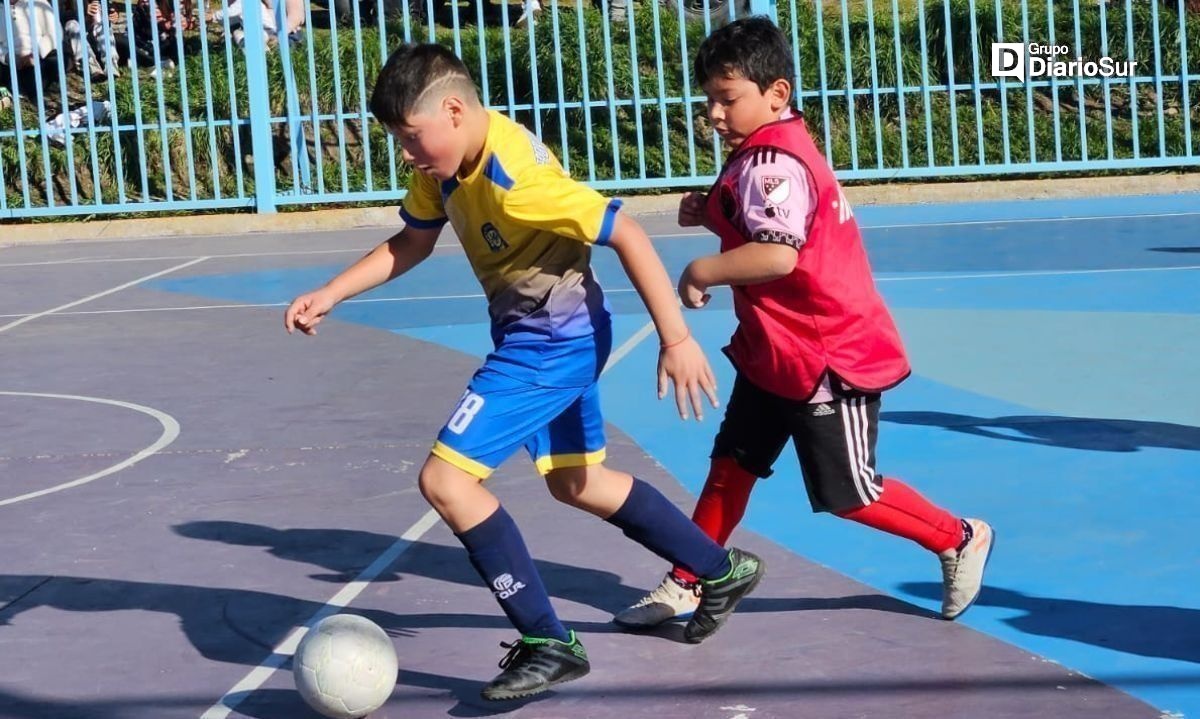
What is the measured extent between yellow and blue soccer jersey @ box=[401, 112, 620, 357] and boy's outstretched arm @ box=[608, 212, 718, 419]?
Result: 0.06 meters

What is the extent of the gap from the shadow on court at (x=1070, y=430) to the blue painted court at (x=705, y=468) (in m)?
0.02

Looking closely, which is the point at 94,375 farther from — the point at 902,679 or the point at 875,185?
the point at 875,185

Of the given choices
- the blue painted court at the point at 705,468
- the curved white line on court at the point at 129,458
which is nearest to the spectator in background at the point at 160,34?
the blue painted court at the point at 705,468

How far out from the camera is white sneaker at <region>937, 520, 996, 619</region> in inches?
174

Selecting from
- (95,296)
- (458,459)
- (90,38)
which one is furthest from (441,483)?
(90,38)

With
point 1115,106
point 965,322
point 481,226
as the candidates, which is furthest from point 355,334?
point 1115,106

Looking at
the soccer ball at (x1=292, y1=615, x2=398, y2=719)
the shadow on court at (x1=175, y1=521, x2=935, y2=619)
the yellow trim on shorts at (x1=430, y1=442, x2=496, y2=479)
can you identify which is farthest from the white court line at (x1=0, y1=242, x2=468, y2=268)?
the soccer ball at (x1=292, y1=615, x2=398, y2=719)

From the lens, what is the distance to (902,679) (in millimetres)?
4012

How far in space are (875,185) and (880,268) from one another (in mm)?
4759

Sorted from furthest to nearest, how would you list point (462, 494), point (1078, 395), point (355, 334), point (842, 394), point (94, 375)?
point (355, 334) → point (94, 375) → point (1078, 395) → point (842, 394) → point (462, 494)

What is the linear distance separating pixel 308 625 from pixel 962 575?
5.95 ft

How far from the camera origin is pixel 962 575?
442 centimetres

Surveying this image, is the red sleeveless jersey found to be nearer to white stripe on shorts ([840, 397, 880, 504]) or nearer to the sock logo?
white stripe on shorts ([840, 397, 880, 504])

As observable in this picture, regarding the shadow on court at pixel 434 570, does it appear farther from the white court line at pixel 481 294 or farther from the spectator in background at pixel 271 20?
the spectator in background at pixel 271 20
